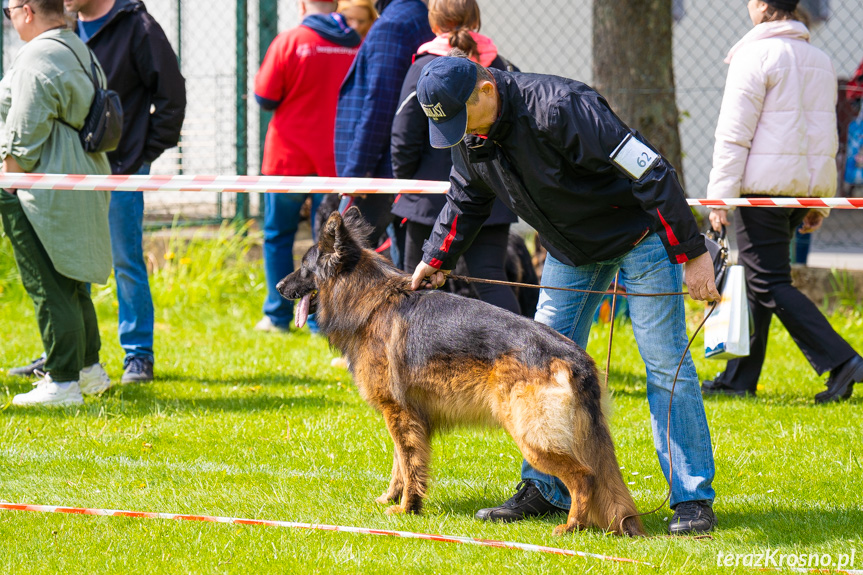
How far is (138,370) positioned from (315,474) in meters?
2.32

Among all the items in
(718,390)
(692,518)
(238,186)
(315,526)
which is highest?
(238,186)

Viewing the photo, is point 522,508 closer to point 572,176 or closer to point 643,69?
point 572,176

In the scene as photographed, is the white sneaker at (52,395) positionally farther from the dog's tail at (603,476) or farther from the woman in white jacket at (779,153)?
the woman in white jacket at (779,153)

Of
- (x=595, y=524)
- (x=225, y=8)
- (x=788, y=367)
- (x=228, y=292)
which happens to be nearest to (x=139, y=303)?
(x=228, y=292)

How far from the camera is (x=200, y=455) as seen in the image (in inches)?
178

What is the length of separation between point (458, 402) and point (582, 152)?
1.08 metres

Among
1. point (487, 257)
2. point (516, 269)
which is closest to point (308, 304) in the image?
point (487, 257)

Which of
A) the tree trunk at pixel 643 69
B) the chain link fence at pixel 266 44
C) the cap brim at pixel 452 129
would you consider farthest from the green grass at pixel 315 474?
the chain link fence at pixel 266 44

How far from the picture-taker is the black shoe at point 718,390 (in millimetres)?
5785

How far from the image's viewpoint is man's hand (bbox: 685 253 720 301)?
3162mm

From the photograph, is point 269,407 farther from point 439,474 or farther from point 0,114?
point 0,114

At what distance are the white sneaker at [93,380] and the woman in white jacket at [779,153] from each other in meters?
3.91

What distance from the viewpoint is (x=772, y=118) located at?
534 cm

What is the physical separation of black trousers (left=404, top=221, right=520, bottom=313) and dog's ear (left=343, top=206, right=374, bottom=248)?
141cm
